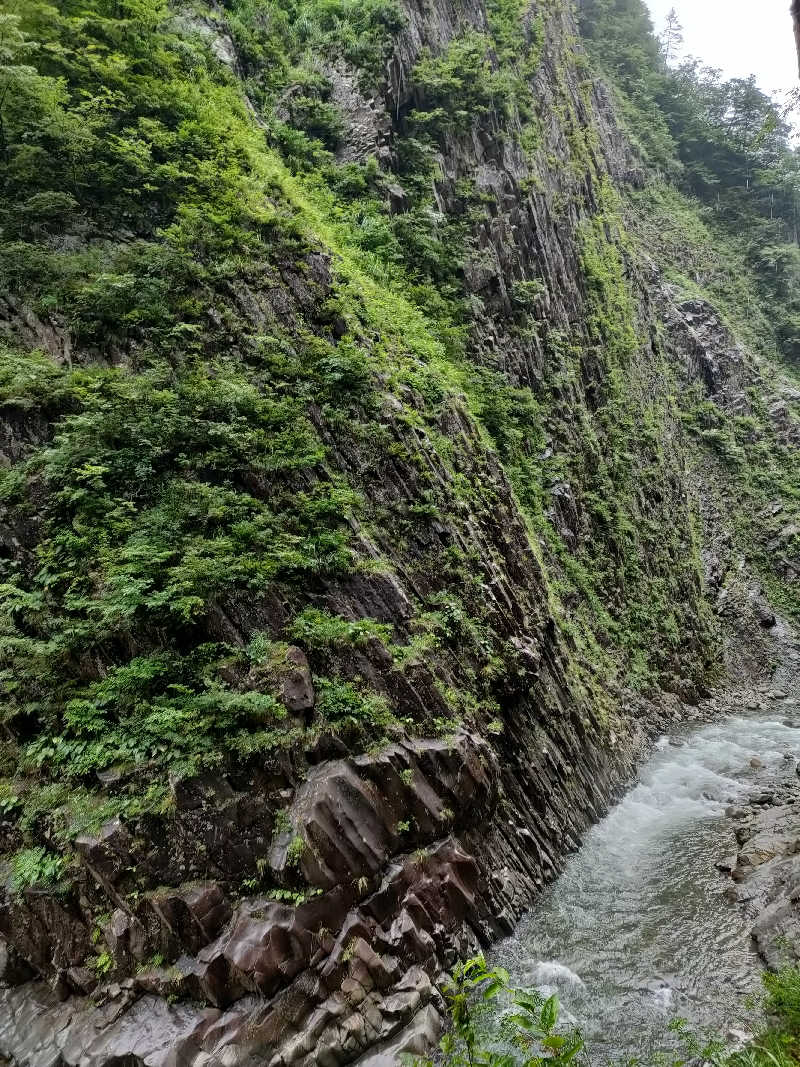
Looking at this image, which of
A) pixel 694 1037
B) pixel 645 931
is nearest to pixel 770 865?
pixel 645 931

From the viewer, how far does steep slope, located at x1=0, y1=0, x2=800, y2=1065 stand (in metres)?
6.82

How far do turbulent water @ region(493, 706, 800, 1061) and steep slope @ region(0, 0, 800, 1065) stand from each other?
756 millimetres

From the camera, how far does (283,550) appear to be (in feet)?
30.5

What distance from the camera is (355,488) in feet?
36.8

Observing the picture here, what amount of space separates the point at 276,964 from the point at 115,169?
571 inches

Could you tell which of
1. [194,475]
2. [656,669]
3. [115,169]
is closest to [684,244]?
[656,669]

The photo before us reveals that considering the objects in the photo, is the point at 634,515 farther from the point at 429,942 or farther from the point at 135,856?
the point at 135,856

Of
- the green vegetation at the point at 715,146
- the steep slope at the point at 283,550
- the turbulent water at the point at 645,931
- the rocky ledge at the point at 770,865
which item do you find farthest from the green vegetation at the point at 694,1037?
the green vegetation at the point at 715,146

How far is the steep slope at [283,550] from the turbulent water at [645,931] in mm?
756

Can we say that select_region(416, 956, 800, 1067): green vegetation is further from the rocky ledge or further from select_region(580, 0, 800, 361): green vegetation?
select_region(580, 0, 800, 361): green vegetation

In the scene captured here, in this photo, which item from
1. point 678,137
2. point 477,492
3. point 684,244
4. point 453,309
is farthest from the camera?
point 678,137

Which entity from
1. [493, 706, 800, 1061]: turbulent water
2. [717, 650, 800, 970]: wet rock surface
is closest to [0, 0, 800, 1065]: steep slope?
[493, 706, 800, 1061]: turbulent water

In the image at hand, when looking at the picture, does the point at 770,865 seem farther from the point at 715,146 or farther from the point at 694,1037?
the point at 715,146

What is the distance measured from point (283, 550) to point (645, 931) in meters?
8.27
